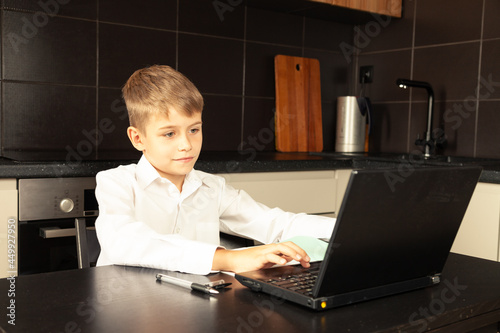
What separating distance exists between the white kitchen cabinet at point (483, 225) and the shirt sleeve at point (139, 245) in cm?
136

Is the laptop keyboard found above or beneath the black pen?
above

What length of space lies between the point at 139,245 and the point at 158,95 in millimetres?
371

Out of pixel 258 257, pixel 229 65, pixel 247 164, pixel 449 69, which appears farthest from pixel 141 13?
pixel 258 257

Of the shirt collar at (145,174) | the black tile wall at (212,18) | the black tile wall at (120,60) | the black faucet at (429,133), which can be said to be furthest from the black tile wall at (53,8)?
the black faucet at (429,133)

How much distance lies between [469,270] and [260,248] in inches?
14.3

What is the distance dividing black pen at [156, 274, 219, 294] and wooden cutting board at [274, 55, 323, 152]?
1.92 meters

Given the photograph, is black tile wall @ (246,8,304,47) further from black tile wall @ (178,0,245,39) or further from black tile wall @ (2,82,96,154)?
black tile wall @ (2,82,96,154)

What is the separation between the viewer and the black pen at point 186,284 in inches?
30.0

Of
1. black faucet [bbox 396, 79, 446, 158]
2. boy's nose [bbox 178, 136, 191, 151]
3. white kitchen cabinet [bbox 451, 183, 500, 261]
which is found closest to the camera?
boy's nose [bbox 178, 136, 191, 151]

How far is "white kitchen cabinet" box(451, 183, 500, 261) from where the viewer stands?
1.93 metres

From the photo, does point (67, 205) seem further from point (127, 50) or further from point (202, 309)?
point (202, 309)

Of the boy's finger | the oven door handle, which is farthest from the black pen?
the oven door handle

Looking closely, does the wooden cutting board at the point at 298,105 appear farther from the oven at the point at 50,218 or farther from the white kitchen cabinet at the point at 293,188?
the oven at the point at 50,218

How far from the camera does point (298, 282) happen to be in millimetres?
768
